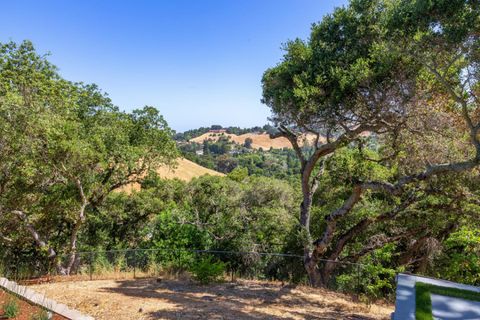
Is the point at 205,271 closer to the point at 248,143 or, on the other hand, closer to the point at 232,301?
the point at 232,301

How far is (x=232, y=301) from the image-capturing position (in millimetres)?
7105

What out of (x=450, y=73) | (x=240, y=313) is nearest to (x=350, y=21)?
(x=450, y=73)

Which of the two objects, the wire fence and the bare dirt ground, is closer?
the bare dirt ground

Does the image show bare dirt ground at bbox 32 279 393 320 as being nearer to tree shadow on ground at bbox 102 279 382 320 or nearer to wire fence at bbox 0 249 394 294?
tree shadow on ground at bbox 102 279 382 320

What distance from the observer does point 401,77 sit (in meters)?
7.45

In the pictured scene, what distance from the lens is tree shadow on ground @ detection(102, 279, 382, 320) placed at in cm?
613

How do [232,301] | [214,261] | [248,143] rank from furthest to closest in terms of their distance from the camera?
Answer: [248,143] < [214,261] < [232,301]

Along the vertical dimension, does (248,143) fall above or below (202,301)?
Answer: above

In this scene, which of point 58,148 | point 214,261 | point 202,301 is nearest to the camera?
point 202,301

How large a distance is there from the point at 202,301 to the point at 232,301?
660mm

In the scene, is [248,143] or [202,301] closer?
[202,301]

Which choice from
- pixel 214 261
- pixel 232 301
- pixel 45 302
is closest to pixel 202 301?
pixel 232 301

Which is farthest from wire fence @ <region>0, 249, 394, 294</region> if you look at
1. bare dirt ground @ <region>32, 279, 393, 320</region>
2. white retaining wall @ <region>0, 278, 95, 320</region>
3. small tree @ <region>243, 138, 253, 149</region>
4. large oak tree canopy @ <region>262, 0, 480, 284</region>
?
small tree @ <region>243, 138, 253, 149</region>

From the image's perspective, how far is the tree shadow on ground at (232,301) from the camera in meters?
6.13
